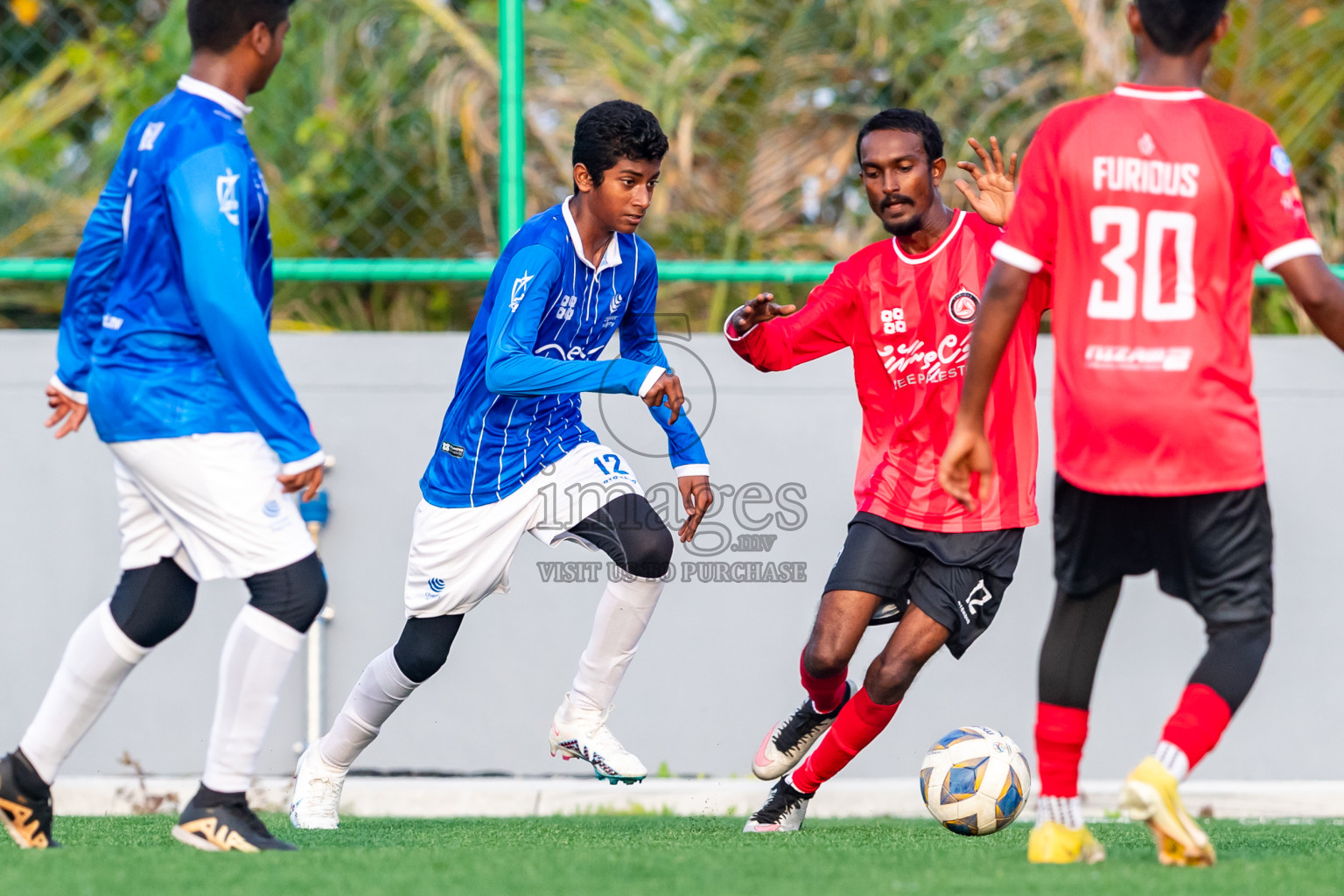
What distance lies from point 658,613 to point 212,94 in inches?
131

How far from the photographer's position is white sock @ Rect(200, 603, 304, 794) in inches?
136

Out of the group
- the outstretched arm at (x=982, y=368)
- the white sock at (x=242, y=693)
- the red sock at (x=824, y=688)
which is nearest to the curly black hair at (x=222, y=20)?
the white sock at (x=242, y=693)

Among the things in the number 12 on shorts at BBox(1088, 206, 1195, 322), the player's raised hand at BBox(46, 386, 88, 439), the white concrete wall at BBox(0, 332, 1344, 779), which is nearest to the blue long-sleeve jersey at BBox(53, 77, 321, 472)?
the player's raised hand at BBox(46, 386, 88, 439)

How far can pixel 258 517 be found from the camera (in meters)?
3.41

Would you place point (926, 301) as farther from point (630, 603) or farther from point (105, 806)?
point (105, 806)

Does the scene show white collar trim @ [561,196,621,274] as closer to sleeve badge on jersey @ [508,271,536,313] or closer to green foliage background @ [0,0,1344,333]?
sleeve badge on jersey @ [508,271,536,313]

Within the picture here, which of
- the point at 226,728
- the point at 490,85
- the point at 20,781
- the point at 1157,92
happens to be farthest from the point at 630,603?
the point at 490,85

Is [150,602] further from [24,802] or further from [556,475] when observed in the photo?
[556,475]

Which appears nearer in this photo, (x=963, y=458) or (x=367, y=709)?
(x=963, y=458)

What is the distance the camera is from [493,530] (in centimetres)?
455

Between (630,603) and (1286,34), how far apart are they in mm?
4552

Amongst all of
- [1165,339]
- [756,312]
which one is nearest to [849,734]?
[756,312]

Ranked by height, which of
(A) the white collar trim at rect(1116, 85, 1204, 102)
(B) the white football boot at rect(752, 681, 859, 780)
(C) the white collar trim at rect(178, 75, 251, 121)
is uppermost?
(A) the white collar trim at rect(1116, 85, 1204, 102)

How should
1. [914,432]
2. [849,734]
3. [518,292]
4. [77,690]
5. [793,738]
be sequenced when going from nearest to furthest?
1. [77,690]
2. [518,292]
3. [914,432]
4. [849,734]
5. [793,738]
